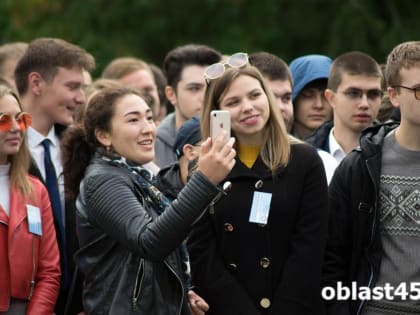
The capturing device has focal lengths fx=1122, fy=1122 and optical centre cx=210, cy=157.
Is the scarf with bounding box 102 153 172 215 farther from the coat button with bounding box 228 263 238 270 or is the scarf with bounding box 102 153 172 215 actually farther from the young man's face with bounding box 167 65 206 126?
the young man's face with bounding box 167 65 206 126

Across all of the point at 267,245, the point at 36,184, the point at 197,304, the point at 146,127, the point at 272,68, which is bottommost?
the point at 197,304

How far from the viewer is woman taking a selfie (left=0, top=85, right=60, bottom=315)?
6.48m

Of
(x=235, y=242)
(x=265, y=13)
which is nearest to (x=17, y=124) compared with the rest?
(x=235, y=242)

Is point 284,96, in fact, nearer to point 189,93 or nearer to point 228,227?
point 189,93

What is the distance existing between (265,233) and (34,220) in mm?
1422

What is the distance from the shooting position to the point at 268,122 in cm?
640

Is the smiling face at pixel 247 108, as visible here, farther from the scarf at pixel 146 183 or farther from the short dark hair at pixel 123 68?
the short dark hair at pixel 123 68

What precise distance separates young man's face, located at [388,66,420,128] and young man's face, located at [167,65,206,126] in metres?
3.08

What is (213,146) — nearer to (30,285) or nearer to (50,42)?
(30,285)

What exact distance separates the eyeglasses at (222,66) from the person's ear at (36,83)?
1.98m

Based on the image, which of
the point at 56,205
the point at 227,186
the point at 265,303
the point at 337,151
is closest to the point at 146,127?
the point at 227,186

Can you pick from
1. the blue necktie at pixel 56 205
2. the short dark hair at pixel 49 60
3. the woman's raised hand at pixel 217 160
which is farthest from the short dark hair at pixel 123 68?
the woman's raised hand at pixel 217 160

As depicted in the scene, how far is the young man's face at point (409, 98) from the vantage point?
6133 millimetres

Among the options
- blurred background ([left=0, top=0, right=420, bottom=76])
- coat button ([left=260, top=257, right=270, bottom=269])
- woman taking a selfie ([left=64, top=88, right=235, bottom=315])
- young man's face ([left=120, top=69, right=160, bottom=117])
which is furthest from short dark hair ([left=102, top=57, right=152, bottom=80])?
blurred background ([left=0, top=0, right=420, bottom=76])
